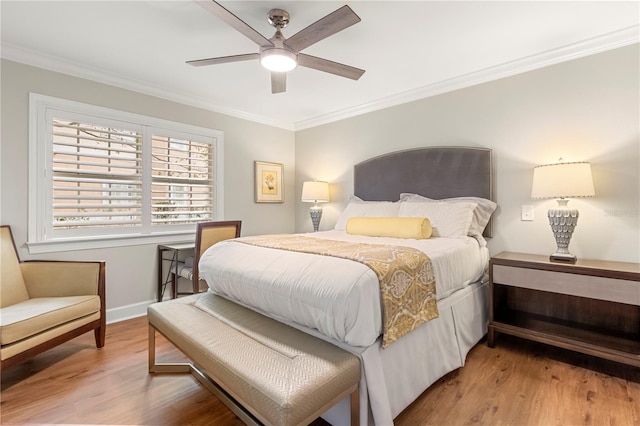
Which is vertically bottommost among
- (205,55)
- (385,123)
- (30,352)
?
(30,352)

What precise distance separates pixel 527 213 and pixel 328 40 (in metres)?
2.21

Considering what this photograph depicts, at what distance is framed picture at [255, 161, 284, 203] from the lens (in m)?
4.18

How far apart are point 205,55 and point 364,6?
4.62 feet

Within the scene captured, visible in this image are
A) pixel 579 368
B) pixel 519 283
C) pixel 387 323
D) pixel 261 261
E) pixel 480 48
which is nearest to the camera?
pixel 387 323

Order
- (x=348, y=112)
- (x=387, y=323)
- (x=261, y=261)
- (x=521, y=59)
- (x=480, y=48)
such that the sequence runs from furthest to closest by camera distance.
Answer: (x=348, y=112) → (x=521, y=59) → (x=480, y=48) → (x=261, y=261) → (x=387, y=323)

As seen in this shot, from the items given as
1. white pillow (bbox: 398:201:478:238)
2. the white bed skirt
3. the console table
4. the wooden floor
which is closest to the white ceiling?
white pillow (bbox: 398:201:478:238)

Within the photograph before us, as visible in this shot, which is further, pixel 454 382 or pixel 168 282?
pixel 168 282

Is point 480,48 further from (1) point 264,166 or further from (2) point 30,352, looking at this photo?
(2) point 30,352

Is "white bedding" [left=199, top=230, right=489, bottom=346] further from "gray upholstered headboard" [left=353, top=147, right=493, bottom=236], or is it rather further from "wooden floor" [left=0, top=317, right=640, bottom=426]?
"gray upholstered headboard" [left=353, top=147, right=493, bottom=236]

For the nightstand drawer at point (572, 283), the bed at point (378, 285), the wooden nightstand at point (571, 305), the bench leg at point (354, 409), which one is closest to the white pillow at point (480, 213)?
the bed at point (378, 285)

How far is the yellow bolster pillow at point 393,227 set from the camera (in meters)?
2.47

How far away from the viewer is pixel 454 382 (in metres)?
1.89

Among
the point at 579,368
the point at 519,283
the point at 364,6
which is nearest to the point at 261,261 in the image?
the point at 364,6

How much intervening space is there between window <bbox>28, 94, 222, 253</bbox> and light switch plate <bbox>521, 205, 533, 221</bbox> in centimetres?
325
